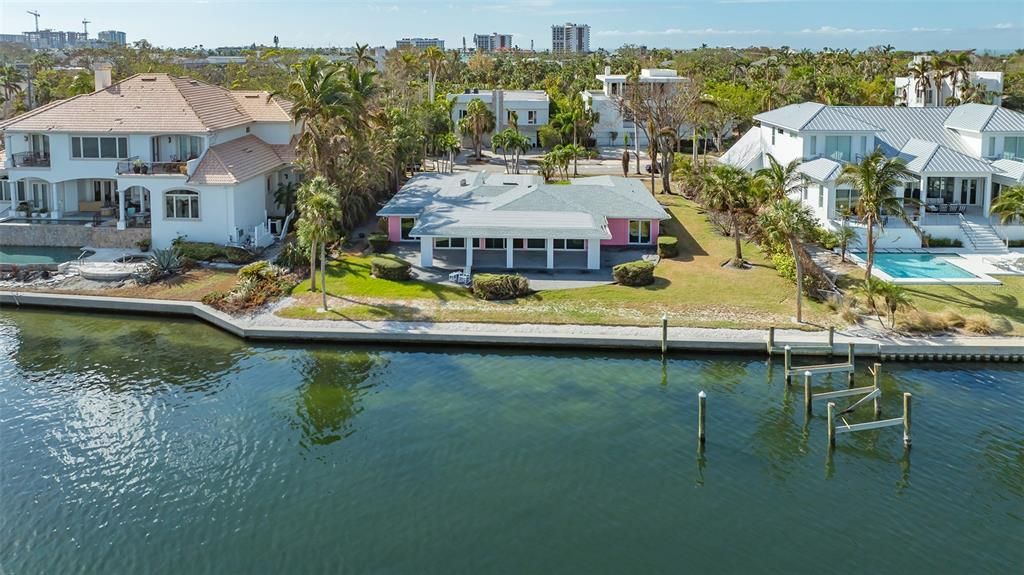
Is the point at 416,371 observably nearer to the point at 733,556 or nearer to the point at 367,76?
the point at 733,556

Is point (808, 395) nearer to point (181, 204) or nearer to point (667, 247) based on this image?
point (667, 247)

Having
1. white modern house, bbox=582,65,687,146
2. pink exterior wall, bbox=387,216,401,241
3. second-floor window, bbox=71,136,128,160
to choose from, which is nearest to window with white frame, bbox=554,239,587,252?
pink exterior wall, bbox=387,216,401,241

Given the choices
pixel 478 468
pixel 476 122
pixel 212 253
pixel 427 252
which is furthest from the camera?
pixel 476 122

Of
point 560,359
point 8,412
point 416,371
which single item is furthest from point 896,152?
point 8,412

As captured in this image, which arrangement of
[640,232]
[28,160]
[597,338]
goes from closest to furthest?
[597,338] < [640,232] < [28,160]

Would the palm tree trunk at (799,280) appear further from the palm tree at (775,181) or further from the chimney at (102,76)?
the chimney at (102,76)

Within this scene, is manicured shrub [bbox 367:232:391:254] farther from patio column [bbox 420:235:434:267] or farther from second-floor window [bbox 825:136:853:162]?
second-floor window [bbox 825:136:853:162]

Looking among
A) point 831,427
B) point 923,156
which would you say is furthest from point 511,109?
point 831,427
